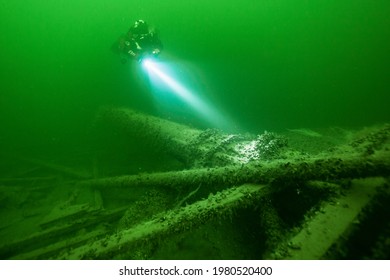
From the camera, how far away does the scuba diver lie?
6.46 m

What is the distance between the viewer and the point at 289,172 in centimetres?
177

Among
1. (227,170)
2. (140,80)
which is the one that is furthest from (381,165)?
(140,80)

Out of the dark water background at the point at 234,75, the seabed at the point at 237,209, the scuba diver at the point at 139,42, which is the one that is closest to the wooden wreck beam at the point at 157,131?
the seabed at the point at 237,209

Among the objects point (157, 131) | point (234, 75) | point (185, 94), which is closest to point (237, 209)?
point (157, 131)

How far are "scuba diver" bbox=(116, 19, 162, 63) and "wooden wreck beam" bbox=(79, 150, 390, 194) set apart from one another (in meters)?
4.94

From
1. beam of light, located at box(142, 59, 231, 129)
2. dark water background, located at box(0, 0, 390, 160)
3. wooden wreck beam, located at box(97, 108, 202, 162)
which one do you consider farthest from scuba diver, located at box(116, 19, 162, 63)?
dark water background, located at box(0, 0, 390, 160)

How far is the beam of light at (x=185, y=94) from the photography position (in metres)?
8.38

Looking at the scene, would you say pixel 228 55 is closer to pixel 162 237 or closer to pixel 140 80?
pixel 140 80

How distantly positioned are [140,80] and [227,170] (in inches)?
335

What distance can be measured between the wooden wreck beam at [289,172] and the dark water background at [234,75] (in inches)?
208

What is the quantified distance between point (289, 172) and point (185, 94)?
8.09 metres

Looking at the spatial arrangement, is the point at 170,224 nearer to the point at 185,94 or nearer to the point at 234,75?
the point at 185,94

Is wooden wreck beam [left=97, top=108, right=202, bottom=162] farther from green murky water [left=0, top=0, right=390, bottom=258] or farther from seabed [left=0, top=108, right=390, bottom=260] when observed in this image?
green murky water [left=0, top=0, right=390, bottom=258]
